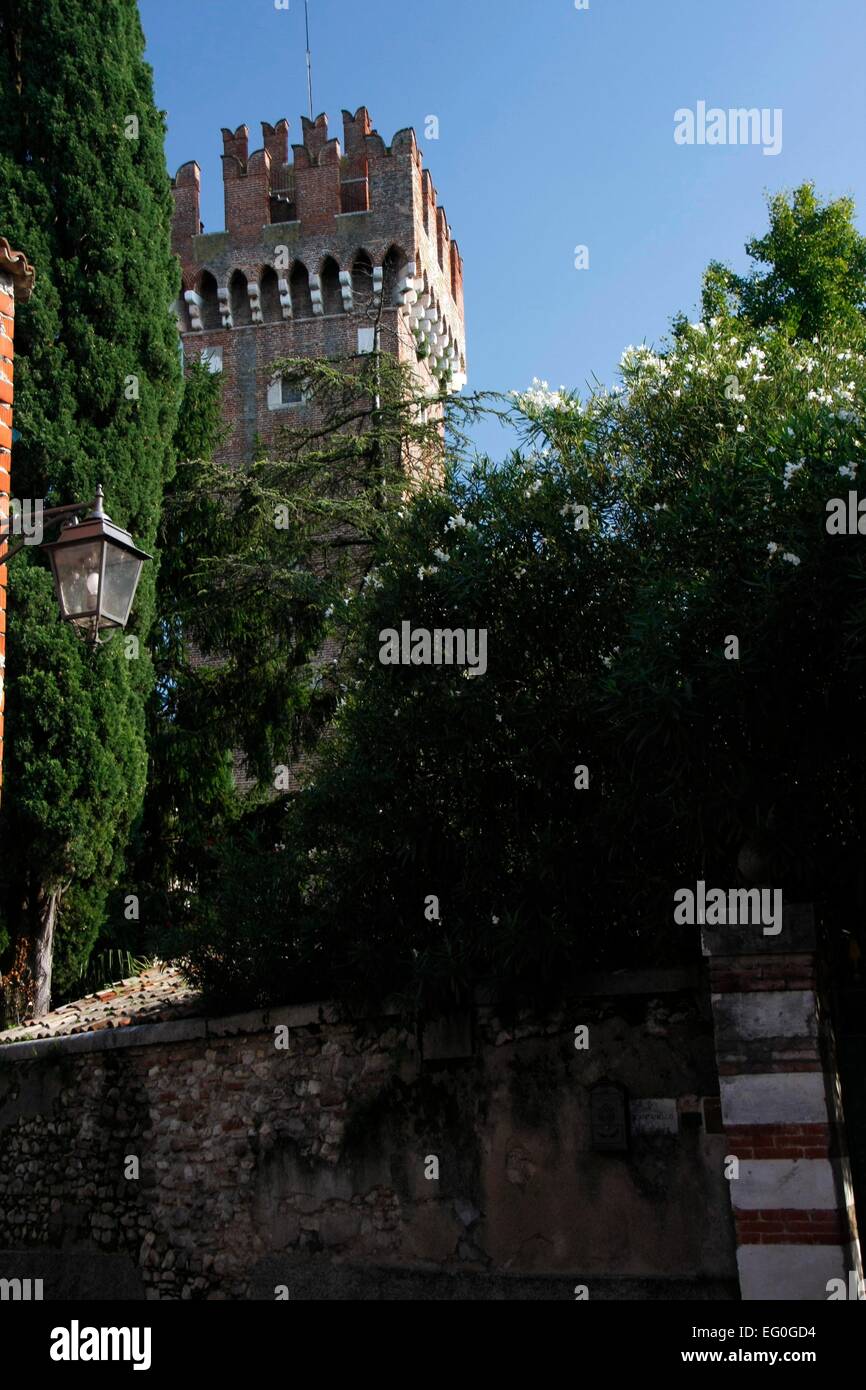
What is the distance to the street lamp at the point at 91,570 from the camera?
247 inches

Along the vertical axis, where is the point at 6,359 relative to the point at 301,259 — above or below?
below

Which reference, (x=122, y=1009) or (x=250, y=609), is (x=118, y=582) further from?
(x=250, y=609)

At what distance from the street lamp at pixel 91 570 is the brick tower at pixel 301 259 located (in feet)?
78.4

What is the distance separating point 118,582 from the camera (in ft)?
20.9

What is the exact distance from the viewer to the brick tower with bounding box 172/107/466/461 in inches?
1193

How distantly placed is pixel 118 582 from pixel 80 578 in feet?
0.60

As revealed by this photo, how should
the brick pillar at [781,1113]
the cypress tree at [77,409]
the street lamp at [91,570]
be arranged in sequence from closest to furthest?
the street lamp at [91,570] → the brick pillar at [781,1113] → the cypress tree at [77,409]

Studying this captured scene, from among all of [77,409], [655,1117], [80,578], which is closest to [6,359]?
[80,578]

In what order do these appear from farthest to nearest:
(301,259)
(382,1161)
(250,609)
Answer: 1. (301,259)
2. (250,609)
3. (382,1161)

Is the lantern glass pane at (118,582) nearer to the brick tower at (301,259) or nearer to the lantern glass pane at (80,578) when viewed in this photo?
the lantern glass pane at (80,578)

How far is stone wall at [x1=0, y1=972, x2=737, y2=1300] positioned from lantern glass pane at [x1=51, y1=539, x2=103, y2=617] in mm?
4063

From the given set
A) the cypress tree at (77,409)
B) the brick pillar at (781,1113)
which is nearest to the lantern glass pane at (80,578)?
the brick pillar at (781,1113)

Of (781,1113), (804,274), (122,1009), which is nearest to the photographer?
(781,1113)

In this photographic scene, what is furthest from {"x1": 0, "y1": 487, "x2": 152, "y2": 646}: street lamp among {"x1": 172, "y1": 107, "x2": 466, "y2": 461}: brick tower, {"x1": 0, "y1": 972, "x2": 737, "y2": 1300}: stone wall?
{"x1": 172, "y1": 107, "x2": 466, "y2": 461}: brick tower
